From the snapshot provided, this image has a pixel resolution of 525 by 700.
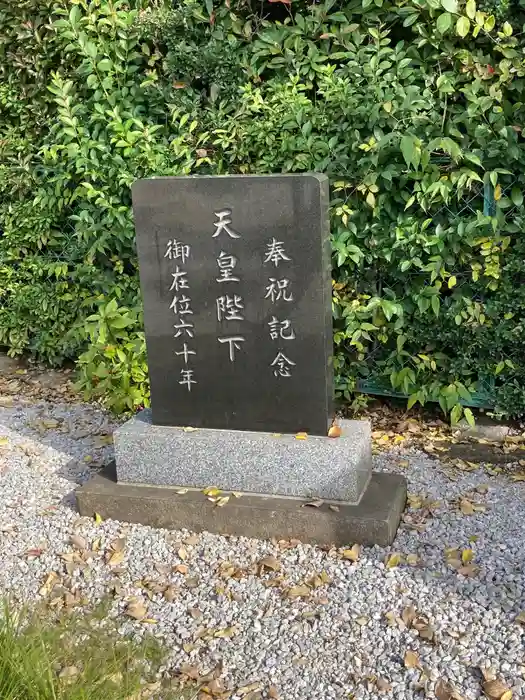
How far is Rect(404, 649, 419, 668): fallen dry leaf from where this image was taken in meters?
2.54

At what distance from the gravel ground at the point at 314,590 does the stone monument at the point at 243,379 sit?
5.5 inches

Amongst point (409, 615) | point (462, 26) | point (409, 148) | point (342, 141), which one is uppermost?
point (462, 26)

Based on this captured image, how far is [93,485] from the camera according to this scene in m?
3.69

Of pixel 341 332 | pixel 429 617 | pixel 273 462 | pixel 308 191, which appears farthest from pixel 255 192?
pixel 429 617

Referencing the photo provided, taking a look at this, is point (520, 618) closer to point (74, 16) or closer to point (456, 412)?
→ point (456, 412)

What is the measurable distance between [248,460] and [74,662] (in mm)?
1284

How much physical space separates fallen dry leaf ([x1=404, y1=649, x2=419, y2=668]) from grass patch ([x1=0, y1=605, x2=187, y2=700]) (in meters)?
0.75

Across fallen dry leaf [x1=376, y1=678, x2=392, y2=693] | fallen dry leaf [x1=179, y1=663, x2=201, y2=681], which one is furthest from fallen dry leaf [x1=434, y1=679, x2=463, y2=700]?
fallen dry leaf [x1=179, y1=663, x2=201, y2=681]

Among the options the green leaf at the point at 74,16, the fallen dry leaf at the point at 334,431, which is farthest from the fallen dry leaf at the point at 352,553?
the green leaf at the point at 74,16

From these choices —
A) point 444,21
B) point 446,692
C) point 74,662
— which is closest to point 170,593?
point 74,662

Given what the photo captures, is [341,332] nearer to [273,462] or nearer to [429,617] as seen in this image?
[273,462]

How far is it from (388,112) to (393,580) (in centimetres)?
242

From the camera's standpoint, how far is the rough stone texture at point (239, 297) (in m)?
3.24

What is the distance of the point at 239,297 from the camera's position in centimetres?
338
